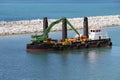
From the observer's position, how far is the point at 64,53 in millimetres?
52875

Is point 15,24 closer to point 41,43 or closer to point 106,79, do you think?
point 41,43

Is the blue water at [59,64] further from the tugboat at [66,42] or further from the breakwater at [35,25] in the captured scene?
the breakwater at [35,25]

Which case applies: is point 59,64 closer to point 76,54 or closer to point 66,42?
point 76,54

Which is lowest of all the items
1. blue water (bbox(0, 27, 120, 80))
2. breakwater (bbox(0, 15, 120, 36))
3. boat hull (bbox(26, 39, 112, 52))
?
blue water (bbox(0, 27, 120, 80))

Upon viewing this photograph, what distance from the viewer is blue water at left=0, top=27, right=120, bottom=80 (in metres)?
41.8

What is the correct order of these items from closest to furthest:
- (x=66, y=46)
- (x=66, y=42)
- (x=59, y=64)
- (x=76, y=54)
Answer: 1. (x=59, y=64)
2. (x=76, y=54)
3. (x=66, y=46)
4. (x=66, y=42)

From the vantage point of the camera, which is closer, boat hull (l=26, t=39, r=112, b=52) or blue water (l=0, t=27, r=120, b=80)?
blue water (l=0, t=27, r=120, b=80)

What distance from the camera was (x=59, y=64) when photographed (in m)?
47.0

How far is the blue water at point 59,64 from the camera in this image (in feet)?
137

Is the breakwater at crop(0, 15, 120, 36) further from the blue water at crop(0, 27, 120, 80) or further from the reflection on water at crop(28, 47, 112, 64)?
the reflection on water at crop(28, 47, 112, 64)

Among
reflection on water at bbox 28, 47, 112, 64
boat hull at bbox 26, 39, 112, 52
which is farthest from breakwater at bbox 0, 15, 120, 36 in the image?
reflection on water at bbox 28, 47, 112, 64

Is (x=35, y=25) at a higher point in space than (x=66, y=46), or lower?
higher

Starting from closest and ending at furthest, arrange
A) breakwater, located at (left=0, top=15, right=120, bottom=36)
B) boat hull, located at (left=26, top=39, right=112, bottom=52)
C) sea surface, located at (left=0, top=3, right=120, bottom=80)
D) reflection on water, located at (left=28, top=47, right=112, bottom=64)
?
sea surface, located at (left=0, top=3, right=120, bottom=80) → reflection on water, located at (left=28, top=47, right=112, bottom=64) → boat hull, located at (left=26, top=39, right=112, bottom=52) → breakwater, located at (left=0, top=15, right=120, bottom=36)

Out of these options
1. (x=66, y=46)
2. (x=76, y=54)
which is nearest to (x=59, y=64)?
(x=76, y=54)
